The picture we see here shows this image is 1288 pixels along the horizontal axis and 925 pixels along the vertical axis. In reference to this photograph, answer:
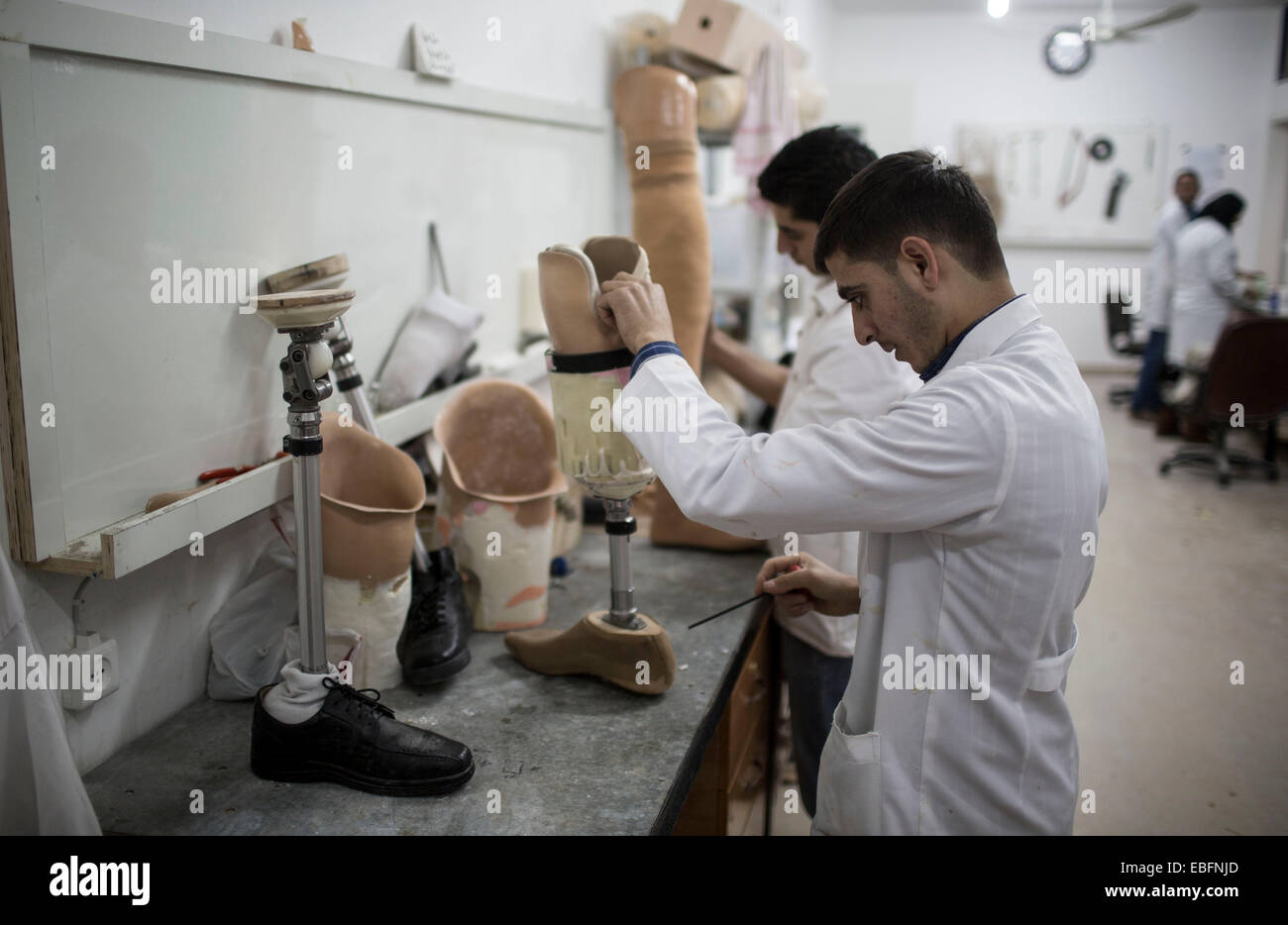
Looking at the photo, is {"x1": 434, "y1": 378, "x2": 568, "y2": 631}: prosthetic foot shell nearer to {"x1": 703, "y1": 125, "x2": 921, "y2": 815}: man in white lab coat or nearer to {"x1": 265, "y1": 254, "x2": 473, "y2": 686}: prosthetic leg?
{"x1": 265, "y1": 254, "x2": 473, "y2": 686}: prosthetic leg

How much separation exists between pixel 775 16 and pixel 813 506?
5381 millimetres

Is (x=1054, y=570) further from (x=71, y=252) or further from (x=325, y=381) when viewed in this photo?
(x=71, y=252)

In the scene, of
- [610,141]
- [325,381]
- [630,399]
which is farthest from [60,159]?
[610,141]

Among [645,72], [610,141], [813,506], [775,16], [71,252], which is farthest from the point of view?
[775,16]

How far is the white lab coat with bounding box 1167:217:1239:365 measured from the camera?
6.96m

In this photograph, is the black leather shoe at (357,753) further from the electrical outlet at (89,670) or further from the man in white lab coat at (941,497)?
the man in white lab coat at (941,497)

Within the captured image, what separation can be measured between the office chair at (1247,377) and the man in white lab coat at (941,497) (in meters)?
5.16

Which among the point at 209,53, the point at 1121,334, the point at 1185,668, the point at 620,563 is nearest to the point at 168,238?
the point at 209,53

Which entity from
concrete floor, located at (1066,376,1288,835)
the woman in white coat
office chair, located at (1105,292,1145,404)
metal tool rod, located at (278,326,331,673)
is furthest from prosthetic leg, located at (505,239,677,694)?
office chair, located at (1105,292,1145,404)

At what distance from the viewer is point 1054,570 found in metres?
1.25

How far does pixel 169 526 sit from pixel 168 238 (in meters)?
0.43

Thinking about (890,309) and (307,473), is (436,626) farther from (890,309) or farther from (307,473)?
(890,309)

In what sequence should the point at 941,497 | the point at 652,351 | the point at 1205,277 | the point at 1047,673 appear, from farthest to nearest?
1. the point at 1205,277
2. the point at 652,351
3. the point at 1047,673
4. the point at 941,497

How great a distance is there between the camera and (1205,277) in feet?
23.2
